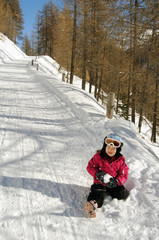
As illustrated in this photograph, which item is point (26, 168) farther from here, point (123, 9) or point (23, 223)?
point (123, 9)

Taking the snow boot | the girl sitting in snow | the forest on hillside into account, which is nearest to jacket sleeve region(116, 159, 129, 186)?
the girl sitting in snow

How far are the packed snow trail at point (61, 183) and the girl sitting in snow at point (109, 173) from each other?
162 millimetres

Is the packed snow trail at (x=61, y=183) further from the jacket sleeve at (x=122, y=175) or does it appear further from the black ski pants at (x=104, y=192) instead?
the jacket sleeve at (x=122, y=175)

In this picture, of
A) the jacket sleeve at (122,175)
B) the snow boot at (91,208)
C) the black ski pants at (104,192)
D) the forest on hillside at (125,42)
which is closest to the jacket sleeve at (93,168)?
the black ski pants at (104,192)

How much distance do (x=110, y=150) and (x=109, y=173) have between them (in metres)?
0.34

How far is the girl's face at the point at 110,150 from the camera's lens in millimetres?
2662

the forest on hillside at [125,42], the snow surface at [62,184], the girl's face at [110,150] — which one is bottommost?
the snow surface at [62,184]

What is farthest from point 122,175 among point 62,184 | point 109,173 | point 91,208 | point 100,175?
point 62,184

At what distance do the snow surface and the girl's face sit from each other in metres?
0.65

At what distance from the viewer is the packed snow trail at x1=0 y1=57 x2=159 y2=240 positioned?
2.09 meters

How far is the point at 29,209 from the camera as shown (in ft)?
7.60

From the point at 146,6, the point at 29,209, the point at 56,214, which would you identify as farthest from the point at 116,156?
the point at 146,6

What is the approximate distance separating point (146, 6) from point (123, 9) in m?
0.95

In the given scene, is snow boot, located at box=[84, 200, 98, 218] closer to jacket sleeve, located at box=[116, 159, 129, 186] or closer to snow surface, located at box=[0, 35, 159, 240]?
snow surface, located at box=[0, 35, 159, 240]
